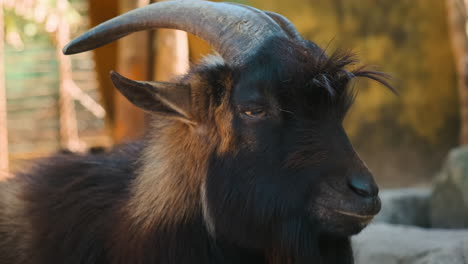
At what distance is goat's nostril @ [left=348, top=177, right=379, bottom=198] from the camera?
307 centimetres

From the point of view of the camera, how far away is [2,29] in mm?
12930

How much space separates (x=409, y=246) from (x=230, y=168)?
1.90 m

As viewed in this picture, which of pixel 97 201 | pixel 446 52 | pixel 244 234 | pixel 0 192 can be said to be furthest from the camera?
pixel 446 52

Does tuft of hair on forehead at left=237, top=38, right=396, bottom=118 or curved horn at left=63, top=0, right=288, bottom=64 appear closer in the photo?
tuft of hair on forehead at left=237, top=38, right=396, bottom=118

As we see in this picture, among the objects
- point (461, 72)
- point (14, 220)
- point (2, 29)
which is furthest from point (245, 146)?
point (2, 29)

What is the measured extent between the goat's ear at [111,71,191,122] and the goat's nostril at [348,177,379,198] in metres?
1.02

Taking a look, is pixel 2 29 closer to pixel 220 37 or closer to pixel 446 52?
pixel 446 52

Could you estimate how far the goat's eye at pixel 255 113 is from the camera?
329cm

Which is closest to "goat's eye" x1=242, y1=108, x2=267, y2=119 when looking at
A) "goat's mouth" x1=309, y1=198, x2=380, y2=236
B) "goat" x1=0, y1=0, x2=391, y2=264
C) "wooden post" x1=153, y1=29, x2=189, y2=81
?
"goat" x1=0, y1=0, x2=391, y2=264

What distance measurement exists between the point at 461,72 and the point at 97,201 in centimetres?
698

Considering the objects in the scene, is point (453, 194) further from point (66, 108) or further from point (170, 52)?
point (66, 108)

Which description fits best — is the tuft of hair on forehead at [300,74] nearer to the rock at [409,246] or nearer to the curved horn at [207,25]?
the curved horn at [207,25]

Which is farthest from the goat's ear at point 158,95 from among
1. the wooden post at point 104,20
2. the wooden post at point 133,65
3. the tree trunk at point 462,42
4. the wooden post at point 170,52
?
the tree trunk at point 462,42

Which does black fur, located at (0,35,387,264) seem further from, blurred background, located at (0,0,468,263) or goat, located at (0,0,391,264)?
blurred background, located at (0,0,468,263)
